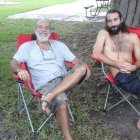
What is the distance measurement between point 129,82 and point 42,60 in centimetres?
114

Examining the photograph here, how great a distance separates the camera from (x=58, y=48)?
4691 mm

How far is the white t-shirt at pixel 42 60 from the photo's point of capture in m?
4.46

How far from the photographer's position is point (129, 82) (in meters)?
4.38

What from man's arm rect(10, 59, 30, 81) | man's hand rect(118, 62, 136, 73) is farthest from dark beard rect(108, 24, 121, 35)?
man's arm rect(10, 59, 30, 81)

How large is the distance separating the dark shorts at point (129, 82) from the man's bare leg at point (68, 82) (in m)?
0.59

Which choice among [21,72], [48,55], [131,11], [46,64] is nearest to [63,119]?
[21,72]

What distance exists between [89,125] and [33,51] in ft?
3.87

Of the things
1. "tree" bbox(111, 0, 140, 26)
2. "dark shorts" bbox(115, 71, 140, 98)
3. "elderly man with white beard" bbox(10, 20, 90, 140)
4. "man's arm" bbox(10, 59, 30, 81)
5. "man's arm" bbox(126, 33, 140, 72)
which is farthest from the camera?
"tree" bbox(111, 0, 140, 26)

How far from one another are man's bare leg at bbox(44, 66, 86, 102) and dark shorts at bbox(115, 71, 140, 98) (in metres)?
0.59

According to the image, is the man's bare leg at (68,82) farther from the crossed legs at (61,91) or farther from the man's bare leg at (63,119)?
the man's bare leg at (63,119)

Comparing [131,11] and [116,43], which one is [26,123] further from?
[131,11]

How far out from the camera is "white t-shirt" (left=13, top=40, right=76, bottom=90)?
4.46 meters

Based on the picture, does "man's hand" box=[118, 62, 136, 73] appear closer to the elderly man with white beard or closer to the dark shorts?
the dark shorts

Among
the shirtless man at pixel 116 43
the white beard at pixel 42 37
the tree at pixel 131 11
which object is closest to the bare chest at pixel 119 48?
the shirtless man at pixel 116 43
